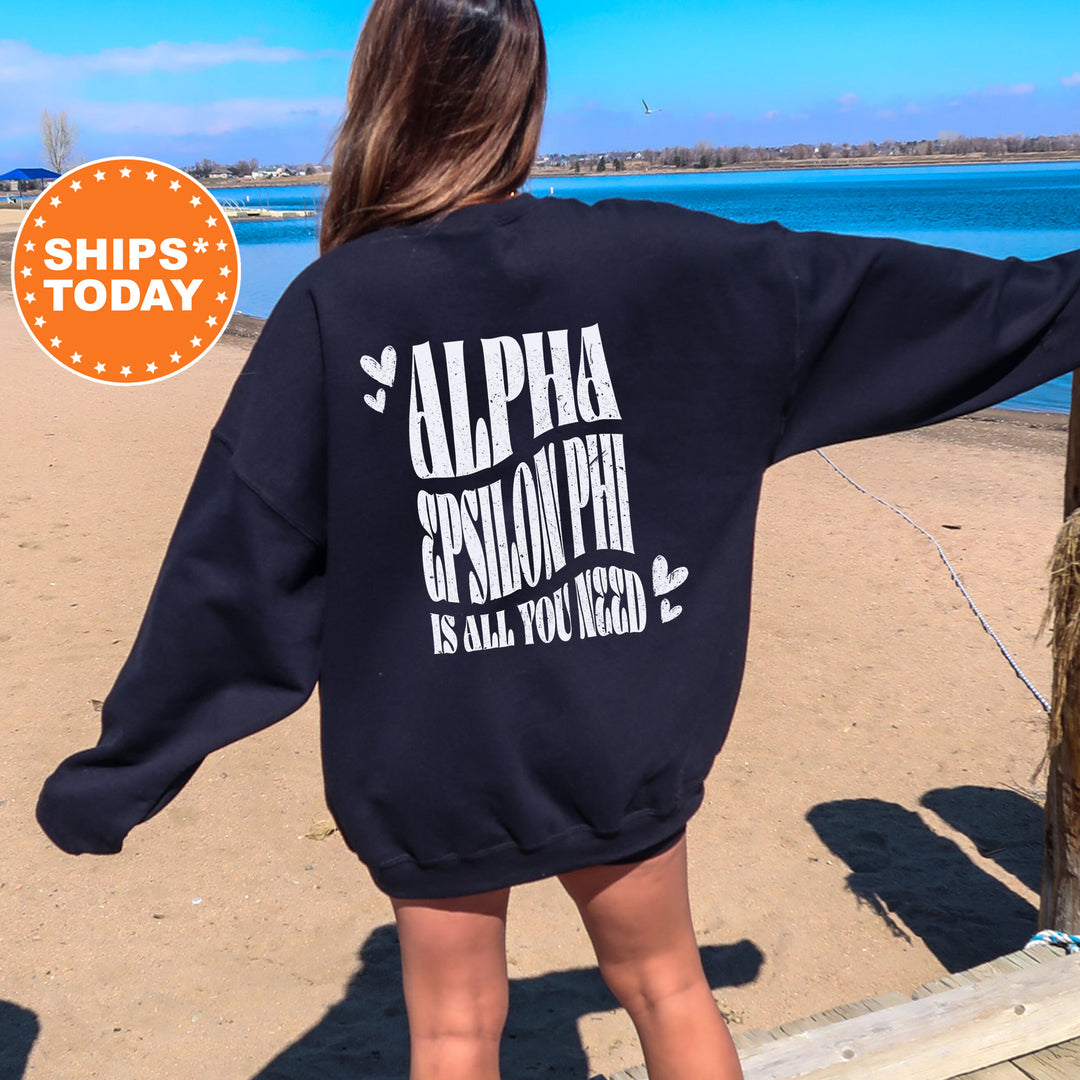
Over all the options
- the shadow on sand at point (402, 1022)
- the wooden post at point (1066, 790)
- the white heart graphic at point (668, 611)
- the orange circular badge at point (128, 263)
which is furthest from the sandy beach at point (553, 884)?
the orange circular badge at point (128, 263)

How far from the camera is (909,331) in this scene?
1.45 meters

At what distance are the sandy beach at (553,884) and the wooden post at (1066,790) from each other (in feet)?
1.60

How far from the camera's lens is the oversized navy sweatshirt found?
51.6 inches

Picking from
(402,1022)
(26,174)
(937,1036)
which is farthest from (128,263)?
(26,174)

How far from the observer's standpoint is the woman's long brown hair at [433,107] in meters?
1.29

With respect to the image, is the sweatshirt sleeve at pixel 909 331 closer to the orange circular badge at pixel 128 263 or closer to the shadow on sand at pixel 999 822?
the shadow on sand at pixel 999 822

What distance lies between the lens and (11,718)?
4188mm

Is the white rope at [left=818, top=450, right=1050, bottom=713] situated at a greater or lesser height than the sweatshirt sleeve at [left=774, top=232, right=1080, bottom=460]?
lesser

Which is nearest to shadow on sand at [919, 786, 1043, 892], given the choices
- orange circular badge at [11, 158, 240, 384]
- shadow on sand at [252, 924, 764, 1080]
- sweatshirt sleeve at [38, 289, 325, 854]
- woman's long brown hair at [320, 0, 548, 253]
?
shadow on sand at [252, 924, 764, 1080]

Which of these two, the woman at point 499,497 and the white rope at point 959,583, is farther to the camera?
the white rope at point 959,583

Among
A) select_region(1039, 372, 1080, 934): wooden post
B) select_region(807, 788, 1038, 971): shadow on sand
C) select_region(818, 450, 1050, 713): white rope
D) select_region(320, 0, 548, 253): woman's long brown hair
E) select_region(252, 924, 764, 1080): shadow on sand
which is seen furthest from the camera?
select_region(818, 450, 1050, 713): white rope

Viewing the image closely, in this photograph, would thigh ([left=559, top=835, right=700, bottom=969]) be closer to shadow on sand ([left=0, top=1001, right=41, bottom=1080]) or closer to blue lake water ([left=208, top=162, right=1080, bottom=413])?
shadow on sand ([left=0, top=1001, right=41, bottom=1080])

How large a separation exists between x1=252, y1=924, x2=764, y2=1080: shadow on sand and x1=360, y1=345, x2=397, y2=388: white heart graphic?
1.77 meters

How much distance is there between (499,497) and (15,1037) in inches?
78.4
